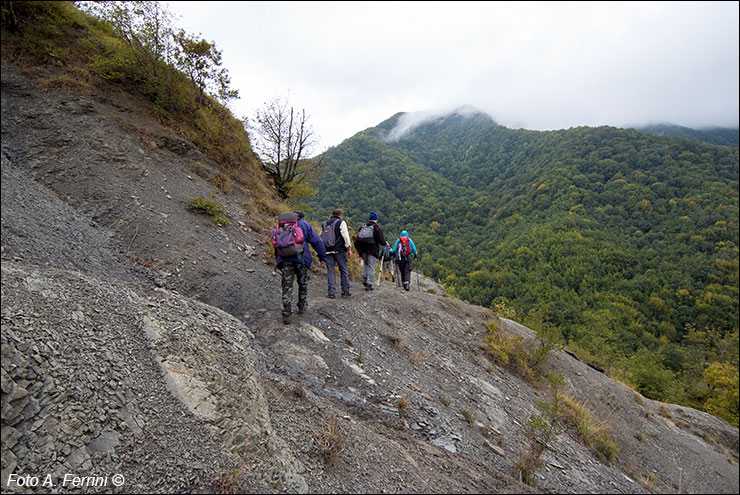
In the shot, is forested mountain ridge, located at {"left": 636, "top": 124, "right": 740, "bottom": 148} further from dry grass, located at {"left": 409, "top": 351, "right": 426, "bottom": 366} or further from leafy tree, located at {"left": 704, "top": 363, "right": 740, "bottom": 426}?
dry grass, located at {"left": 409, "top": 351, "right": 426, "bottom": 366}

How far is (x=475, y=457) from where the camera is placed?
13.7 feet

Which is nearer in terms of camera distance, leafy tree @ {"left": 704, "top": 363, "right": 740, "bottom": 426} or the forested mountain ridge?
leafy tree @ {"left": 704, "top": 363, "right": 740, "bottom": 426}

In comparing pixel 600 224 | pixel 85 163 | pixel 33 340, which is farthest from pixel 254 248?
pixel 600 224

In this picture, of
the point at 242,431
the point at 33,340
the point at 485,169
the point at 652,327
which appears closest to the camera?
the point at 33,340

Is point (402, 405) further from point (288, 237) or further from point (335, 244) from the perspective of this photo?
point (335, 244)

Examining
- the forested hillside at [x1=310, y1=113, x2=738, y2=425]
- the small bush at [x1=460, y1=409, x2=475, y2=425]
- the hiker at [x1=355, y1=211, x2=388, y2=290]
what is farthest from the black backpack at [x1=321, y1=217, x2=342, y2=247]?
the forested hillside at [x1=310, y1=113, x2=738, y2=425]

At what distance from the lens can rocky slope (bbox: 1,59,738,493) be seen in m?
2.64

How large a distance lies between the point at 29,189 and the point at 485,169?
5547 inches

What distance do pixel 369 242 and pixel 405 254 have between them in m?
2.09

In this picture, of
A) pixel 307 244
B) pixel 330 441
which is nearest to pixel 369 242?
pixel 307 244

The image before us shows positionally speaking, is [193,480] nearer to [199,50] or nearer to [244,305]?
[244,305]

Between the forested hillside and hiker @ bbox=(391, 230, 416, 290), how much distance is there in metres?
34.5

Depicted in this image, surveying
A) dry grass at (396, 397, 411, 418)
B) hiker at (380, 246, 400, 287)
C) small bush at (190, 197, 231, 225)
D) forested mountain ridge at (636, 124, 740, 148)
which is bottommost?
dry grass at (396, 397, 411, 418)

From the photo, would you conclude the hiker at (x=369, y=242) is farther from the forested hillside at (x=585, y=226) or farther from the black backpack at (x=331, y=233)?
the forested hillside at (x=585, y=226)
